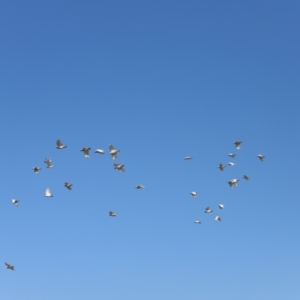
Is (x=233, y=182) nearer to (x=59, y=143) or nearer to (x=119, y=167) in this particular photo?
(x=119, y=167)

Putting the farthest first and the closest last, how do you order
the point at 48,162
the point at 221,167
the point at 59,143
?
the point at 221,167 < the point at 59,143 < the point at 48,162

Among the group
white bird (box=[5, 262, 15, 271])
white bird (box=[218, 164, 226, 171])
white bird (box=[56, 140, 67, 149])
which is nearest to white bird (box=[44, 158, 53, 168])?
white bird (box=[56, 140, 67, 149])

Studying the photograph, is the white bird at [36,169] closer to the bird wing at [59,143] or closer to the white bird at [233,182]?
the bird wing at [59,143]

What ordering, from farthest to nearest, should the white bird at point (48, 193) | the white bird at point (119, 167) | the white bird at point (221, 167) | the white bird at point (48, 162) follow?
1. the white bird at point (221, 167)
2. the white bird at point (48, 193)
3. the white bird at point (119, 167)
4. the white bird at point (48, 162)

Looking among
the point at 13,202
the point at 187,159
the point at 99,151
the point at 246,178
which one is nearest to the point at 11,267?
the point at 13,202

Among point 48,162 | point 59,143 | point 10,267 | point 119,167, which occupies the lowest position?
point 10,267

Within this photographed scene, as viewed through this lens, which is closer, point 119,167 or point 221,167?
point 119,167

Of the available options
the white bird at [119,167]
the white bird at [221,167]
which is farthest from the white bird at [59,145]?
the white bird at [221,167]

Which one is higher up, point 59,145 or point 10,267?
point 59,145

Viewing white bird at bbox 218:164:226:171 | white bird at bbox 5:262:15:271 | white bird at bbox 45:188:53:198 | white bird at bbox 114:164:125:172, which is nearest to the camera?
white bird at bbox 114:164:125:172

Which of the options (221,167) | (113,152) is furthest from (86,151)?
(221,167)

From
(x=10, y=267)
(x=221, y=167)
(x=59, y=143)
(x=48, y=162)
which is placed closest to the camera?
(x=48, y=162)

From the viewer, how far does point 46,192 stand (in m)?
57.1

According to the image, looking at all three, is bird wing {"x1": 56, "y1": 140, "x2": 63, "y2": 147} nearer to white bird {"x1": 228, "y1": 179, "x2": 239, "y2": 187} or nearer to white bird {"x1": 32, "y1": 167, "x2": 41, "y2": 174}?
white bird {"x1": 32, "y1": 167, "x2": 41, "y2": 174}
